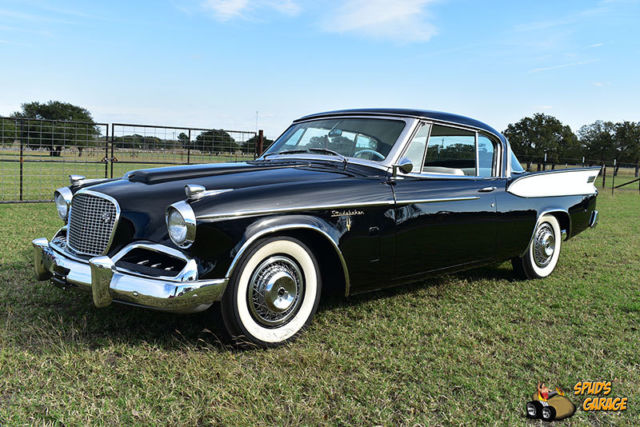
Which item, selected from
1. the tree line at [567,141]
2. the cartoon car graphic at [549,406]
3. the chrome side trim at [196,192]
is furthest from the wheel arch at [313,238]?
the tree line at [567,141]

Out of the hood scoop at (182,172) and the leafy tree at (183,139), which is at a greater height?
the leafy tree at (183,139)

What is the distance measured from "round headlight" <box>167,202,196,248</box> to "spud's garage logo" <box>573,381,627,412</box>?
2173 mm

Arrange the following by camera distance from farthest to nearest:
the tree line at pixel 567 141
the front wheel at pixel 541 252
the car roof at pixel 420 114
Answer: the tree line at pixel 567 141 < the front wheel at pixel 541 252 < the car roof at pixel 420 114

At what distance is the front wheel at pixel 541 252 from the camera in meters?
4.82

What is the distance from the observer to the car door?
139 inches

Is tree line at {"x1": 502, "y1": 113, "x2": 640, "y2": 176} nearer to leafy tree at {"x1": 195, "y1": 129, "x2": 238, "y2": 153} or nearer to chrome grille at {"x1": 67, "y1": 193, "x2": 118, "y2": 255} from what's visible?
leafy tree at {"x1": 195, "y1": 129, "x2": 238, "y2": 153}

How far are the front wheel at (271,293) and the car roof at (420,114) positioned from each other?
1.50m

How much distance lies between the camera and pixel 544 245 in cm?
491

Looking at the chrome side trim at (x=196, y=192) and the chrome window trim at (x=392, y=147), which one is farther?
the chrome window trim at (x=392, y=147)

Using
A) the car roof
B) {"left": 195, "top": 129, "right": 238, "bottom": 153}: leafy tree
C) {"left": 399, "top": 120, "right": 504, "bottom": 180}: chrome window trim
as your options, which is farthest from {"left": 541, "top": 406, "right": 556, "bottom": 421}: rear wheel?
{"left": 195, "top": 129, "right": 238, "bottom": 153}: leafy tree

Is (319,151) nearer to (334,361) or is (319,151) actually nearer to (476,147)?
(476,147)

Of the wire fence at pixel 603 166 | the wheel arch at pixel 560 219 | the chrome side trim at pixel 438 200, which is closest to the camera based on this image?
the chrome side trim at pixel 438 200

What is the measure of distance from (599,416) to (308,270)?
169 centimetres

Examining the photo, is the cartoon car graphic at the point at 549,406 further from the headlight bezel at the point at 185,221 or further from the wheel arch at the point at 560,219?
the wheel arch at the point at 560,219
